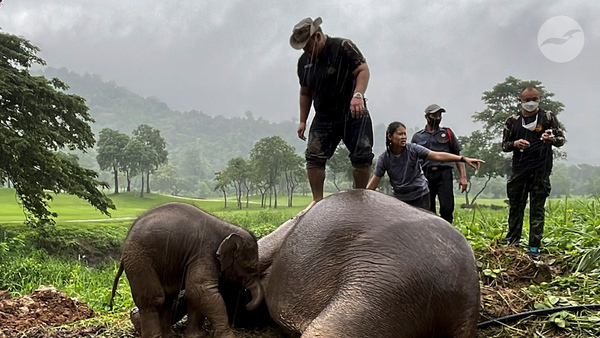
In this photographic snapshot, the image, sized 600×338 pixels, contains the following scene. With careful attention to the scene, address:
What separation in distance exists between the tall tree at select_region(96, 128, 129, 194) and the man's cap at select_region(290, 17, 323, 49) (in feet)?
113

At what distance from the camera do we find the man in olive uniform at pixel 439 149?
627 centimetres

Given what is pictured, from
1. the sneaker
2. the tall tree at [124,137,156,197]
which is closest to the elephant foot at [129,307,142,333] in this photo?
the sneaker

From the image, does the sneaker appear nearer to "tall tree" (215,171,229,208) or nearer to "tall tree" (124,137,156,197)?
"tall tree" (124,137,156,197)

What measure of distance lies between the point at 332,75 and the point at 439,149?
115 inches

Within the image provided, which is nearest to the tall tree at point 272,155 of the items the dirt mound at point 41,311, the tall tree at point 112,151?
the tall tree at point 112,151

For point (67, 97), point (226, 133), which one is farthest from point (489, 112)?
point (226, 133)

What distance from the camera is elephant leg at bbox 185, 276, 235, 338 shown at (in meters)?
2.60

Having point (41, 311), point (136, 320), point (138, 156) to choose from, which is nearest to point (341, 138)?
point (136, 320)

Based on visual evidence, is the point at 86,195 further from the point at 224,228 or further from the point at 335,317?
the point at 335,317

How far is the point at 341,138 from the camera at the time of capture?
159 inches

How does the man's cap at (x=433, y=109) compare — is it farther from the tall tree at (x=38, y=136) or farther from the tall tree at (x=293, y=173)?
the tall tree at (x=293, y=173)

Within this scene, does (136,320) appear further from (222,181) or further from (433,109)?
(222,181)

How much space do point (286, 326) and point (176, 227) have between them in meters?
0.86

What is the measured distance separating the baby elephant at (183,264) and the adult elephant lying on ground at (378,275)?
0.36 meters
